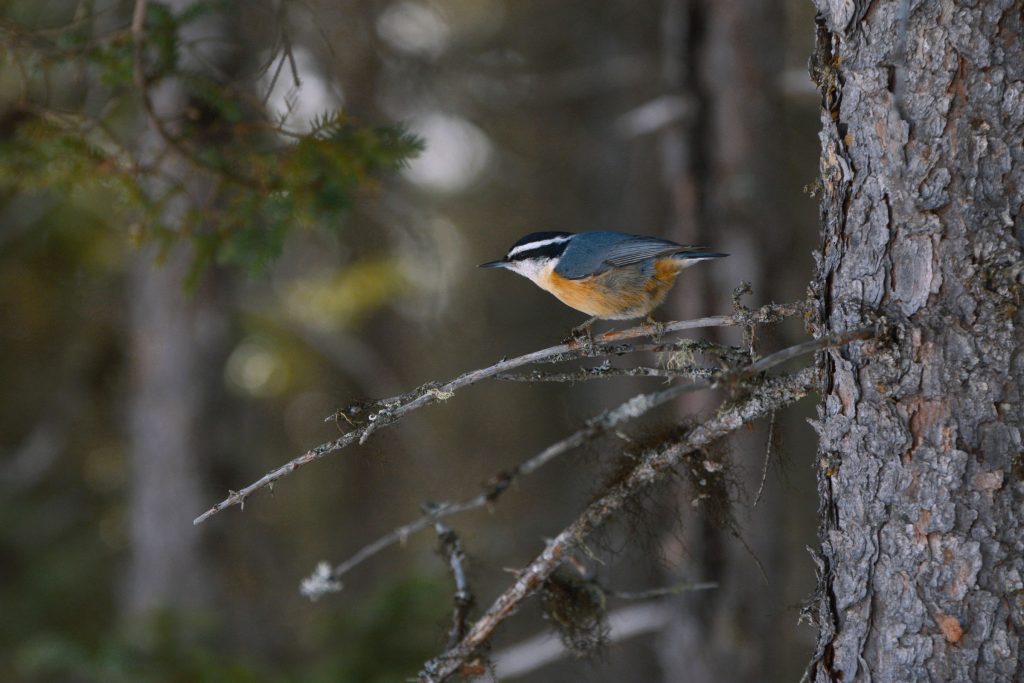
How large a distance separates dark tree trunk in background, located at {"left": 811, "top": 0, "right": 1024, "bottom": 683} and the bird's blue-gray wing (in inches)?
52.4

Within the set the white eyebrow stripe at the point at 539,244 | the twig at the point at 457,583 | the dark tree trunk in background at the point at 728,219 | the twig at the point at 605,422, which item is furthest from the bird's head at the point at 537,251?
the dark tree trunk in background at the point at 728,219

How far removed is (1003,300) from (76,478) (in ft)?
27.9

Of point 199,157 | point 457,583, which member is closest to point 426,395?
point 457,583

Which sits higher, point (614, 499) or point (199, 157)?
point (199, 157)

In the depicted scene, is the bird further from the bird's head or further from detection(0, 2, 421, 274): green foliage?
detection(0, 2, 421, 274): green foliage

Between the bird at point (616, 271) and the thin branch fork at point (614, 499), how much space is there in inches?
40.4

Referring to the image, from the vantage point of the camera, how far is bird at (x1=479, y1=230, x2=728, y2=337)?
3.40 m

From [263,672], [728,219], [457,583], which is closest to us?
[457,583]

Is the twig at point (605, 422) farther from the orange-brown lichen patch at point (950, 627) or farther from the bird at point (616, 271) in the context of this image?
the bird at point (616, 271)

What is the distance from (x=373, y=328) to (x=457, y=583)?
821 centimetres

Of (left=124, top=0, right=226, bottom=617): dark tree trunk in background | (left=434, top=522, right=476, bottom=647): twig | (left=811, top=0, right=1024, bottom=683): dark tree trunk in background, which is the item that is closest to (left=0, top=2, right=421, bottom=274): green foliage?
(left=434, top=522, right=476, bottom=647): twig

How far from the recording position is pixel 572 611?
8.65 feet

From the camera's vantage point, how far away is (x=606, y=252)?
11.6 feet

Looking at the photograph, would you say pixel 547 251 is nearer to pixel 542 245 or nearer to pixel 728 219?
pixel 542 245
